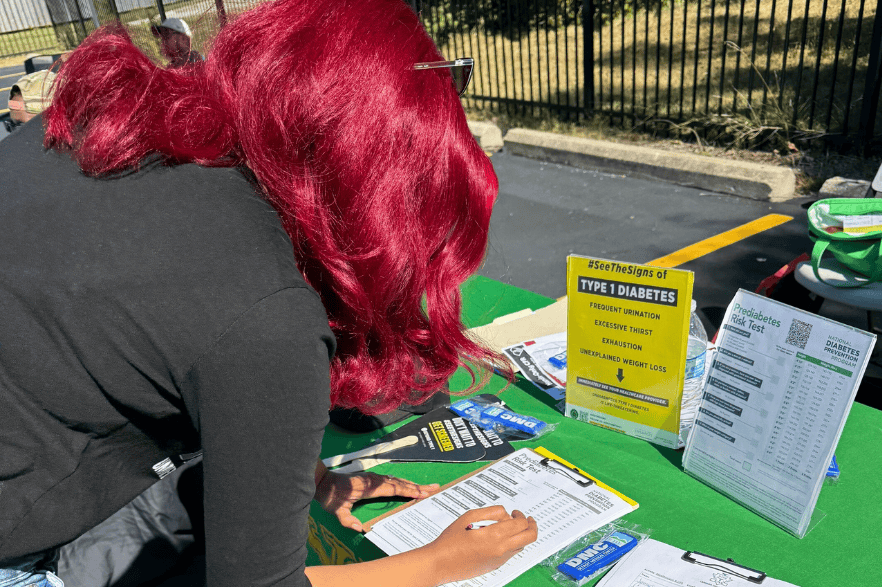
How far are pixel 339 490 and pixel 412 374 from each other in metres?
0.40

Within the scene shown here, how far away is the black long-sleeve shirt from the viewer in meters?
0.77

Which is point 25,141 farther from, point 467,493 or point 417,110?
point 467,493

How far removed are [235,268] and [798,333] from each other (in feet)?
3.12

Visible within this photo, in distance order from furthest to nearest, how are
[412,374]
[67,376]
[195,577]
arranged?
1. [195,577]
2. [412,374]
3. [67,376]

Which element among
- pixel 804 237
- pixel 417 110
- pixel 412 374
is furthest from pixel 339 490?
pixel 804 237

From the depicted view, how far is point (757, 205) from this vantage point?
461 centimetres

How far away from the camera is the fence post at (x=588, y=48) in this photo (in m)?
6.21

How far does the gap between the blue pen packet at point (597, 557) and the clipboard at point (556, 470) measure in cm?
10

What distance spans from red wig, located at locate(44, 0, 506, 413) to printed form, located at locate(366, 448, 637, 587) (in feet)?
1.42

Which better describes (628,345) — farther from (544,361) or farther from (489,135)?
(489,135)

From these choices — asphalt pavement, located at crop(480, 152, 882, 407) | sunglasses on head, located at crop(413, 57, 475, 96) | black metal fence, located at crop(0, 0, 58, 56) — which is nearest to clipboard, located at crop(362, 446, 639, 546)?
sunglasses on head, located at crop(413, 57, 475, 96)

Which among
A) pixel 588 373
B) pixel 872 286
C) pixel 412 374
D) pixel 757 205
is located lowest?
pixel 757 205

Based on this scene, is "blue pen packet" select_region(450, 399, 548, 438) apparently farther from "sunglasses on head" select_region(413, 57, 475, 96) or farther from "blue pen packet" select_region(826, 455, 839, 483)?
"sunglasses on head" select_region(413, 57, 475, 96)

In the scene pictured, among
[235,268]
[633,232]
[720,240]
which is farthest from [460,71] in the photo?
[633,232]
